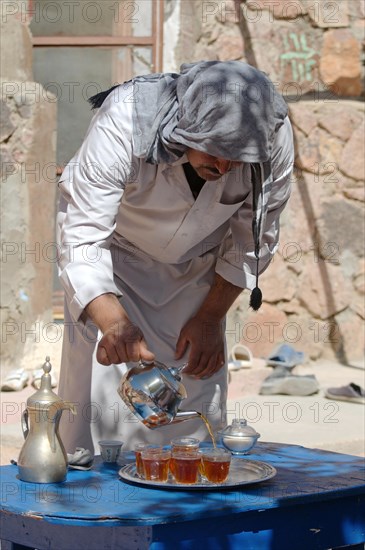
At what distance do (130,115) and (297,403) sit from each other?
2.92m

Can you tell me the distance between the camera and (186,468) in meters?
2.54

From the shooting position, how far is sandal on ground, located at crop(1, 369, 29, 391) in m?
5.49

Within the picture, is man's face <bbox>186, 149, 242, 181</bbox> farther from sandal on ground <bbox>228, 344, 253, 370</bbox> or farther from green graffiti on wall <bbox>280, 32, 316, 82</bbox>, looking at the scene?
green graffiti on wall <bbox>280, 32, 316, 82</bbox>

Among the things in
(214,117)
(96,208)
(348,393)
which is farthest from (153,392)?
(348,393)

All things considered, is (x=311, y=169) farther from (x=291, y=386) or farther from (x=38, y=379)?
(x=38, y=379)

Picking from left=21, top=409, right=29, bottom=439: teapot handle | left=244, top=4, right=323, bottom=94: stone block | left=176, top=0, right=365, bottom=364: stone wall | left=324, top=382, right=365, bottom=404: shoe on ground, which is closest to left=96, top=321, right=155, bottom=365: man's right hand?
left=21, top=409, right=29, bottom=439: teapot handle

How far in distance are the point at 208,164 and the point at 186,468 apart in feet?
2.45

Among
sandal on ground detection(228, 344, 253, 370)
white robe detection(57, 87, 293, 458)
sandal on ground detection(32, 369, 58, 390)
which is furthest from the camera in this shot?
sandal on ground detection(228, 344, 253, 370)

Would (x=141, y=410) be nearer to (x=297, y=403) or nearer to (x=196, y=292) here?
(x=196, y=292)

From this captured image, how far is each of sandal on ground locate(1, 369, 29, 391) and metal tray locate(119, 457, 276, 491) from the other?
2.83 meters

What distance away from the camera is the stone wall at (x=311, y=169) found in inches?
261

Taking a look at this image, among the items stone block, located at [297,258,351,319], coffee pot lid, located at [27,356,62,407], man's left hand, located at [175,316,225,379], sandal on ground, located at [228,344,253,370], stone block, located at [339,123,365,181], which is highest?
stone block, located at [339,123,365,181]

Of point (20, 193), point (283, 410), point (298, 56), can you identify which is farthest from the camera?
point (298, 56)

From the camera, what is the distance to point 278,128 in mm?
2854
